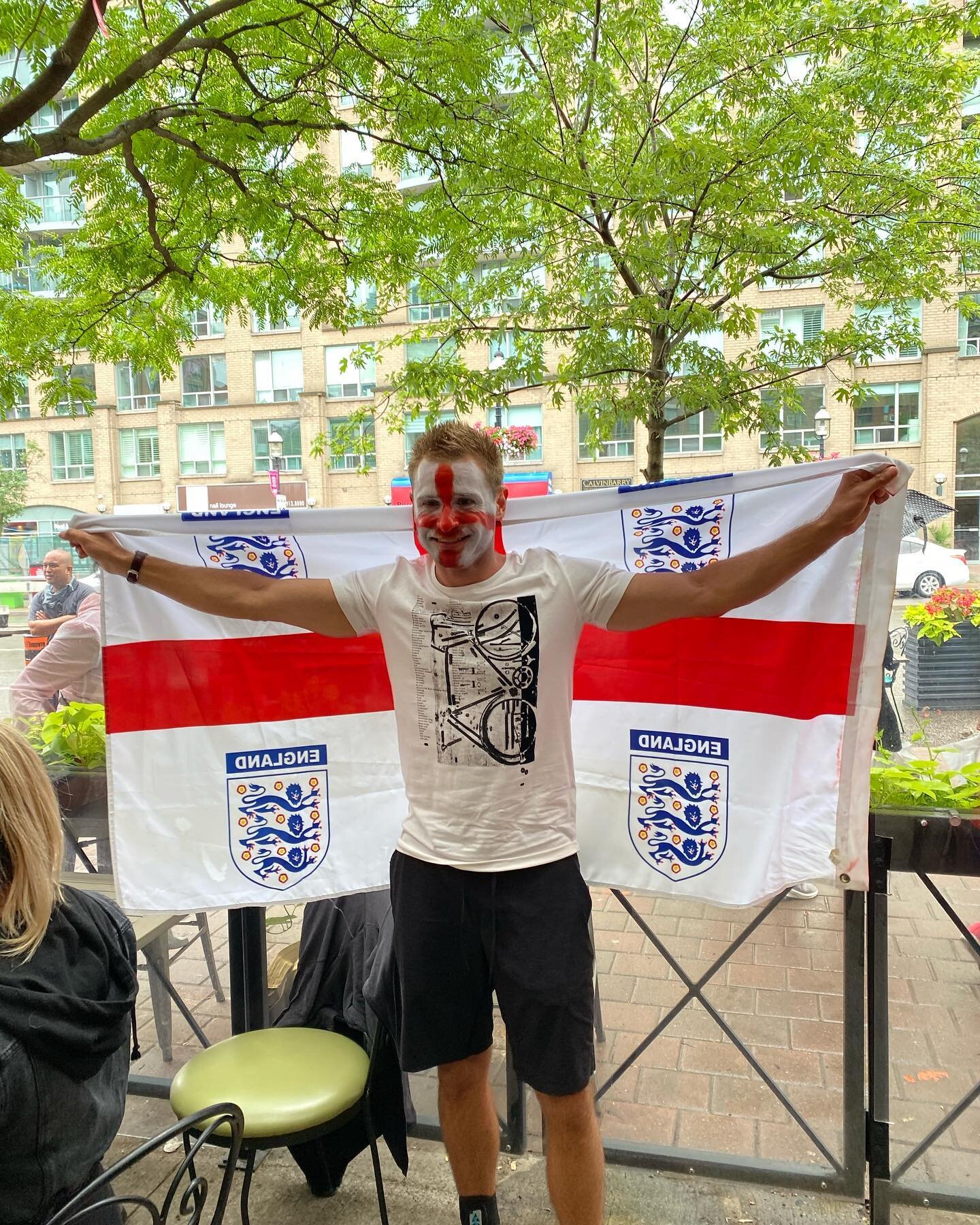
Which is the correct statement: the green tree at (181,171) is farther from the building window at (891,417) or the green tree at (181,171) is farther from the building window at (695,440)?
the building window at (891,417)

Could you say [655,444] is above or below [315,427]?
below

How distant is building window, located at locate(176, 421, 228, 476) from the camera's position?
35469 mm

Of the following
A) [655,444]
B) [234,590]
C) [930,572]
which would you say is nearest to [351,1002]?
[234,590]

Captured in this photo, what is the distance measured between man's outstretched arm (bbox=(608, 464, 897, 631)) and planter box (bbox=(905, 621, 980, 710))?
730 centimetres

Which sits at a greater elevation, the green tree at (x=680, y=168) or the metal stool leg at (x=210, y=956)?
the green tree at (x=680, y=168)

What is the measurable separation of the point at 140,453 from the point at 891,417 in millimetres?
28510

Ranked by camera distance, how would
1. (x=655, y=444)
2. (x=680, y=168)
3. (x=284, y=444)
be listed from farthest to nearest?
(x=284, y=444), (x=655, y=444), (x=680, y=168)

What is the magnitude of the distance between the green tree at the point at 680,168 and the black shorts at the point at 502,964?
4.96m

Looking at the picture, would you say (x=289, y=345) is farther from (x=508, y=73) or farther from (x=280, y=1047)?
(x=280, y=1047)

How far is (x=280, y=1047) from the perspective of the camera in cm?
245

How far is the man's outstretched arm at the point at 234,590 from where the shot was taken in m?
2.41

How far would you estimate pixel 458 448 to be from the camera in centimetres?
227

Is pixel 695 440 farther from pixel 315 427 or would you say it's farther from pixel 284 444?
pixel 284 444

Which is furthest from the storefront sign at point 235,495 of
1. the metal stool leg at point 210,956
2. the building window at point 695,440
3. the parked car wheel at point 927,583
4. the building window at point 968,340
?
the metal stool leg at point 210,956
